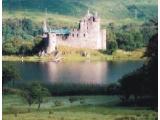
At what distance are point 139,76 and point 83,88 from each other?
630 mm

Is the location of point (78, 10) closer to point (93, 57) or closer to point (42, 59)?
point (93, 57)

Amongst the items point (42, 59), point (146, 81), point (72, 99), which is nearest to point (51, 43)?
point (42, 59)

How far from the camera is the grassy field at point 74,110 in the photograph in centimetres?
1496

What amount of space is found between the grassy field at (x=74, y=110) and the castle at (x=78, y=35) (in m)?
0.58

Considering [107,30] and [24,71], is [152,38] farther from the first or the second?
[24,71]

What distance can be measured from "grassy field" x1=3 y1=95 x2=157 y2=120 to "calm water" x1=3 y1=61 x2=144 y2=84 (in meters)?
0.21

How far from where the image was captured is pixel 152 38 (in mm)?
14992

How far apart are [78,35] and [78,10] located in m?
0.29

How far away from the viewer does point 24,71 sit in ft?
49.4

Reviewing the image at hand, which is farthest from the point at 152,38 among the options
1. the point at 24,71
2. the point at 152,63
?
the point at 24,71

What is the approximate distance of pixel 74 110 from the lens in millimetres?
15070

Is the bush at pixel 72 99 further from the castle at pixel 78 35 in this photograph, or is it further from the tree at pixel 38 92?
the castle at pixel 78 35

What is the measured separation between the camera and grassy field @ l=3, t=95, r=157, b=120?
49.1ft

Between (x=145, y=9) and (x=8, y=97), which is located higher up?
(x=145, y=9)
